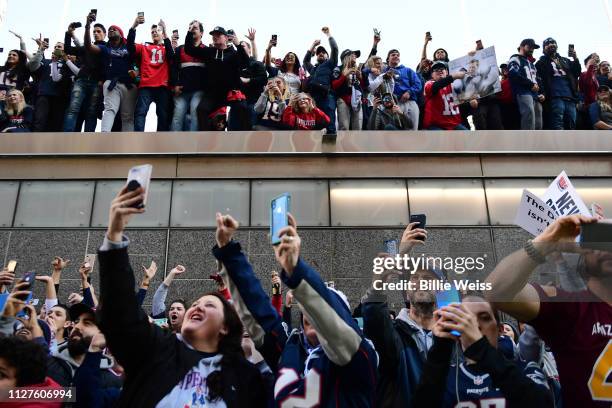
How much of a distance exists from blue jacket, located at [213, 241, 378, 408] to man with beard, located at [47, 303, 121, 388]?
1.32 meters

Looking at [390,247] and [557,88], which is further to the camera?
[557,88]

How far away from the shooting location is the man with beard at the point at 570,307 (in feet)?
8.46

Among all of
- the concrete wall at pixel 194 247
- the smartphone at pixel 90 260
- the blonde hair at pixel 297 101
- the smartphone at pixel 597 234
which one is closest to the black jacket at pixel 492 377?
the smartphone at pixel 597 234

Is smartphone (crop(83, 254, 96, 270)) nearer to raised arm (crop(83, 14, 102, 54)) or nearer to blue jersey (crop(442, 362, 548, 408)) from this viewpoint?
raised arm (crop(83, 14, 102, 54))

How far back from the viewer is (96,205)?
33.3 feet

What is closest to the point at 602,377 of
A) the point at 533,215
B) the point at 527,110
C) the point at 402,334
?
the point at 533,215

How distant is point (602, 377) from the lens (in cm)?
261

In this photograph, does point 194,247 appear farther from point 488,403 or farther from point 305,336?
point 488,403

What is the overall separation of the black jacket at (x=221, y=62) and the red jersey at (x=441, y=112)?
11.2 feet

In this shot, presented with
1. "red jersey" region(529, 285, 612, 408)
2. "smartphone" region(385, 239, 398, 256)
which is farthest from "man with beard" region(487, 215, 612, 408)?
"smartphone" region(385, 239, 398, 256)

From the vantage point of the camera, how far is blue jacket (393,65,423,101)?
35.1 ft

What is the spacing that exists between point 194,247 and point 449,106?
17.2ft

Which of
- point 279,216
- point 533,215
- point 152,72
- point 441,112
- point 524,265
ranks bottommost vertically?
point 524,265

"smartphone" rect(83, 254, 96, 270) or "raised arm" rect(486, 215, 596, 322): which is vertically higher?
"smartphone" rect(83, 254, 96, 270)
